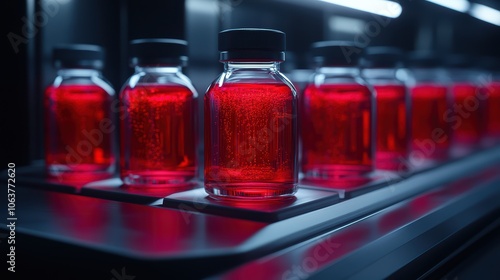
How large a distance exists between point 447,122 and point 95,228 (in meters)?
1.11

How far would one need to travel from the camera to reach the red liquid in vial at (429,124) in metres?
1.43

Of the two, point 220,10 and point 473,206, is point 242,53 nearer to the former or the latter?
point 473,206

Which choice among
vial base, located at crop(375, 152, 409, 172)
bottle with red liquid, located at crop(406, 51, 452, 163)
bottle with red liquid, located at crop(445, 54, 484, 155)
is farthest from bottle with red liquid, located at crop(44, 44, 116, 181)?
bottle with red liquid, located at crop(445, 54, 484, 155)

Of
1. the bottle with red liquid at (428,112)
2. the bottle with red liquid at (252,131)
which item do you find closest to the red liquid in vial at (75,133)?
the bottle with red liquid at (252,131)

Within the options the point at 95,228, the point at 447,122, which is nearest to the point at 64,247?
the point at 95,228

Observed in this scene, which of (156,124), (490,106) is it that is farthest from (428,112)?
(156,124)

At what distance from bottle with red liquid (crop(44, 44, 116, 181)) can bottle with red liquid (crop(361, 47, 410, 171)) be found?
59 centimetres

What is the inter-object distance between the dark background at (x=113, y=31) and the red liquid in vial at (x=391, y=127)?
245 mm

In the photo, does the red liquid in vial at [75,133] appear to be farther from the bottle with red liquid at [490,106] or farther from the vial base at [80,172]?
the bottle with red liquid at [490,106]

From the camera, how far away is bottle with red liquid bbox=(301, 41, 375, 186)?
1075 mm

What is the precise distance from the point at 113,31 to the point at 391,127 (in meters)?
0.73

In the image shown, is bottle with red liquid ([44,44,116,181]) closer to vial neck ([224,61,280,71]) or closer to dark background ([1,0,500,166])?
dark background ([1,0,500,166])

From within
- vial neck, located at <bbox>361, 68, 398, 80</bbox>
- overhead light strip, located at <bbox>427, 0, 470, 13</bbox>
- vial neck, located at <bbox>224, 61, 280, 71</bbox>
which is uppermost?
overhead light strip, located at <bbox>427, 0, 470, 13</bbox>

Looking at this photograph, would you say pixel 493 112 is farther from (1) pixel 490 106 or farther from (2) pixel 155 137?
(2) pixel 155 137
